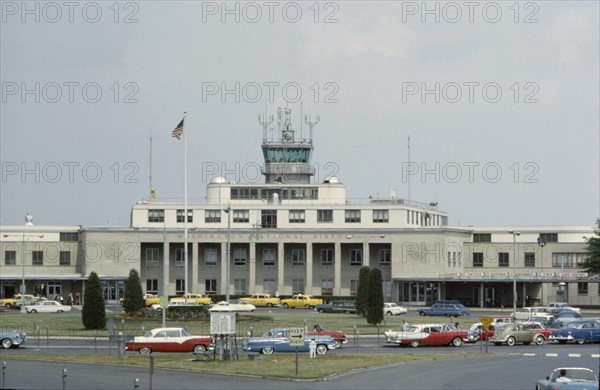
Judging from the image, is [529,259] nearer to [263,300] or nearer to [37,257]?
[263,300]

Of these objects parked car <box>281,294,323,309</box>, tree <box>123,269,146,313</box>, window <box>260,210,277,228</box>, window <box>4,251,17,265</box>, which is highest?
window <box>260,210,277,228</box>

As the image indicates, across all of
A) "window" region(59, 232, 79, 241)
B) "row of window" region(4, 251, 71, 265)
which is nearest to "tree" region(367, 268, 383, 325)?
"row of window" region(4, 251, 71, 265)

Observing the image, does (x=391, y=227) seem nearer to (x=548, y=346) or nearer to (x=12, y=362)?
(x=548, y=346)

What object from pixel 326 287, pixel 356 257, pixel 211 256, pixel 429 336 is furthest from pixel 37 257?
pixel 429 336

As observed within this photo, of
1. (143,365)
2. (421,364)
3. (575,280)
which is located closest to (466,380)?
(421,364)

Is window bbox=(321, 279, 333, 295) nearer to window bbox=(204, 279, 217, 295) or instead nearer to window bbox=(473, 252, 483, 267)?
window bbox=(204, 279, 217, 295)

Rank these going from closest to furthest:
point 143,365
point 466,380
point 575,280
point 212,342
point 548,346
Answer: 1. point 466,380
2. point 143,365
3. point 212,342
4. point 548,346
5. point 575,280
